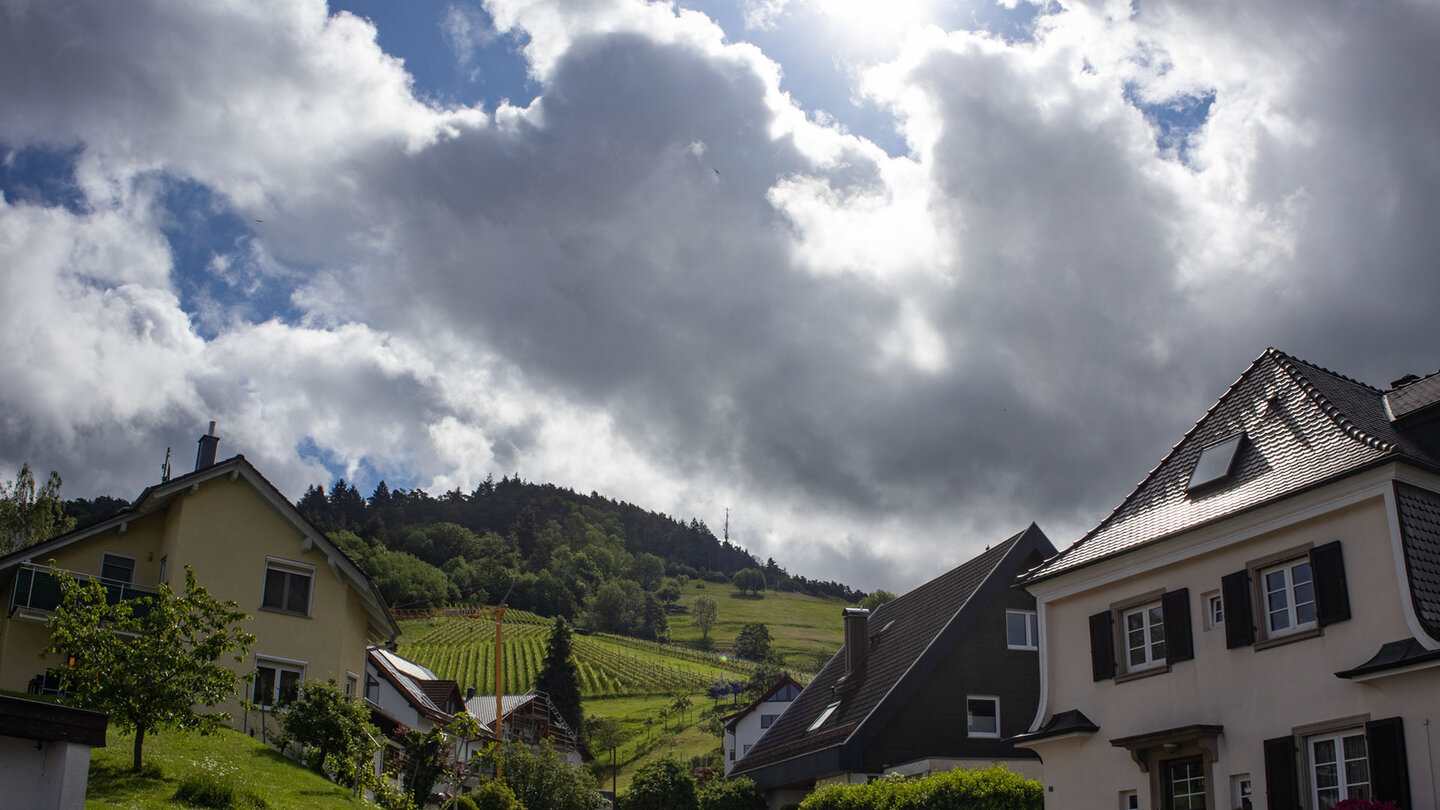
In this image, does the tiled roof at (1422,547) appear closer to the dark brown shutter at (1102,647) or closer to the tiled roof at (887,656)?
the dark brown shutter at (1102,647)

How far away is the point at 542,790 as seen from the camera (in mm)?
44031

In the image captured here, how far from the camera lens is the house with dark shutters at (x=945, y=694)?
2767 cm

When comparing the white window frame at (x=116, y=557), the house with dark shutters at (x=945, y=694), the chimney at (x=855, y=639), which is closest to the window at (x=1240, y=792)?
the house with dark shutters at (x=945, y=694)

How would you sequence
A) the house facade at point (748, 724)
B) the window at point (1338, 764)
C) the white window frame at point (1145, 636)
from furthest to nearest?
1. the house facade at point (748, 724)
2. the white window frame at point (1145, 636)
3. the window at point (1338, 764)

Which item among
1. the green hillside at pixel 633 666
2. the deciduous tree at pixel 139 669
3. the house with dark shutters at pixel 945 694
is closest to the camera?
the deciduous tree at pixel 139 669

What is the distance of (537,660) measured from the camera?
11319 cm

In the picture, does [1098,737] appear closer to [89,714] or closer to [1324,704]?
[1324,704]

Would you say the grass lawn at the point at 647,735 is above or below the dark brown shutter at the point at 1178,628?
below

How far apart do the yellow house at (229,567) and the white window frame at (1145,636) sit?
21.8 m

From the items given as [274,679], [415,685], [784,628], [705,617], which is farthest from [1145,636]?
[784,628]

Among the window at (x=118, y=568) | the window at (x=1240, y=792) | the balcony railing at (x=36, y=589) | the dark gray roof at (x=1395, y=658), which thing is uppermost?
the window at (x=118, y=568)

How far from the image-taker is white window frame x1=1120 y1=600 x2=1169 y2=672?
18750 mm

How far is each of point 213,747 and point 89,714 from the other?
564 inches

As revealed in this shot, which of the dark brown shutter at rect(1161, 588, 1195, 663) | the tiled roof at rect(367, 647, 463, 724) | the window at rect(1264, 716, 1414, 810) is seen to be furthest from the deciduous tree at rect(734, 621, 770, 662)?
the window at rect(1264, 716, 1414, 810)
